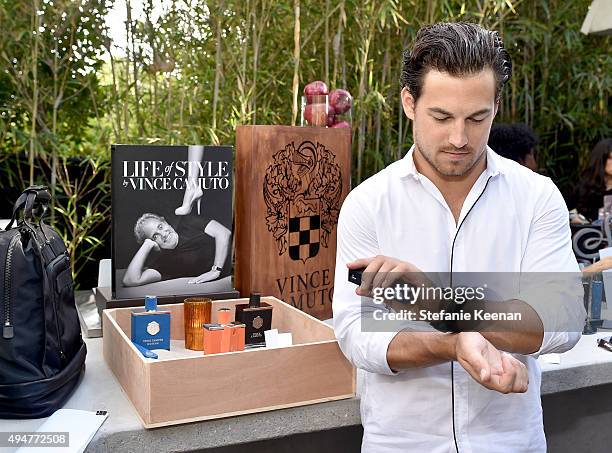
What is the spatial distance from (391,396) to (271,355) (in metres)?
0.24

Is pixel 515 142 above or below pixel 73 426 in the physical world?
above

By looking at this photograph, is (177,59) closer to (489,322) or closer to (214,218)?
(214,218)

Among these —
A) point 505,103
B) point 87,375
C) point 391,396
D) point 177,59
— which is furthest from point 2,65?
point 505,103

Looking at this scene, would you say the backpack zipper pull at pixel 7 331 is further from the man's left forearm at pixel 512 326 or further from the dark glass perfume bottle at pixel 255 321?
the man's left forearm at pixel 512 326

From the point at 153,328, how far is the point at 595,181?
253 cm

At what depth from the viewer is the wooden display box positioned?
125 centimetres

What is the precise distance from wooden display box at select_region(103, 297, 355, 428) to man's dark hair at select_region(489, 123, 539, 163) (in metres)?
1.47

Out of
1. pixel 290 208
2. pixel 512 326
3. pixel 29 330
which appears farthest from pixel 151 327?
pixel 512 326

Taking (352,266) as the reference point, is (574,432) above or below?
below

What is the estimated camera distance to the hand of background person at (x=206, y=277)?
1.79 metres

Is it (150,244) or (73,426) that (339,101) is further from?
(73,426)

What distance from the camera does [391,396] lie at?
4.09 ft

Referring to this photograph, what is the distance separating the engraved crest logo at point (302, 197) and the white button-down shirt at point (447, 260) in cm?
57

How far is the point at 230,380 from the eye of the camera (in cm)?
131
